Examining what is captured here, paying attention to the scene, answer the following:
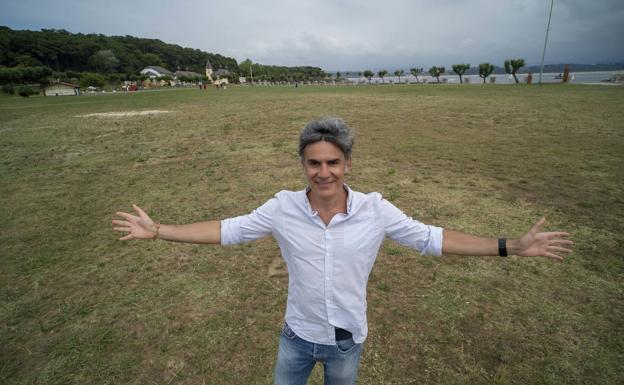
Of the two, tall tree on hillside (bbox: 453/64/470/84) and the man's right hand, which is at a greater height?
tall tree on hillside (bbox: 453/64/470/84)

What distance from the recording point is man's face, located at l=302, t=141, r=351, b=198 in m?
1.94

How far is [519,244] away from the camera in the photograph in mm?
2033

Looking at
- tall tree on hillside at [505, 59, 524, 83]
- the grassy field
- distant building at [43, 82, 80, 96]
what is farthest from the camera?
distant building at [43, 82, 80, 96]

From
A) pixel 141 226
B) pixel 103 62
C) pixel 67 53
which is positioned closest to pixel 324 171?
pixel 141 226

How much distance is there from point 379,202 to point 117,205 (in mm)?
7046

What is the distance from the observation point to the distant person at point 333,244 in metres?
1.94

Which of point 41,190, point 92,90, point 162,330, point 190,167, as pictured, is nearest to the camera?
point 162,330

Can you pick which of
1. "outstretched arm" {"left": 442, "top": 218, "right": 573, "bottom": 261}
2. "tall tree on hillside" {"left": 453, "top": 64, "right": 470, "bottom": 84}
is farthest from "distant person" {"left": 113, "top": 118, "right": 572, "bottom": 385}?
"tall tree on hillside" {"left": 453, "top": 64, "right": 470, "bottom": 84}

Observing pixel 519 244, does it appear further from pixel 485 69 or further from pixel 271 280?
pixel 485 69

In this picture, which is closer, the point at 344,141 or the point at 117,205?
the point at 344,141

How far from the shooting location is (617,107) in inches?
699

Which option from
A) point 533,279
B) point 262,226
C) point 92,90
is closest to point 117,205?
point 262,226

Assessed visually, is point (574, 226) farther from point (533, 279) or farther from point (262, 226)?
A: point (262, 226)

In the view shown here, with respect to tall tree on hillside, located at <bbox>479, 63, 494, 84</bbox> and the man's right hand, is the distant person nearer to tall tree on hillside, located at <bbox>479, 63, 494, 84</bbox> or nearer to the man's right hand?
the man's right hand
